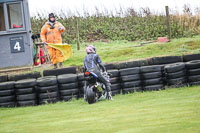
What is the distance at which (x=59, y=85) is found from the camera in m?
12.7

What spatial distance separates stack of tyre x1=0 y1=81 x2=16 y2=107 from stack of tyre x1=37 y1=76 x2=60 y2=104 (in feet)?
2.70

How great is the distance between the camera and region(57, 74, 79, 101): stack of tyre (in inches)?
498

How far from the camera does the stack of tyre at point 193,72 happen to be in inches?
487

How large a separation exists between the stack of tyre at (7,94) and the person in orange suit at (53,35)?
2.96 m

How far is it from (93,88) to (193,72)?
3.21 m

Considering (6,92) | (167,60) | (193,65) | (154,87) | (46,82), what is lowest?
(154,87)

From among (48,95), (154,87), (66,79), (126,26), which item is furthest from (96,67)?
(126,26)

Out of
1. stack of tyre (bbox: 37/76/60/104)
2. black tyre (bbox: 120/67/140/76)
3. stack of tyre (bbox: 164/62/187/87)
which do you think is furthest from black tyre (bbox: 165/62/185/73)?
stack of tyre (bbox: 37/76/60/104)

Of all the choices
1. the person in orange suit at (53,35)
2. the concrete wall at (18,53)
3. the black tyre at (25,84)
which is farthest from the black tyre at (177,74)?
the concrete wall at (18,53)

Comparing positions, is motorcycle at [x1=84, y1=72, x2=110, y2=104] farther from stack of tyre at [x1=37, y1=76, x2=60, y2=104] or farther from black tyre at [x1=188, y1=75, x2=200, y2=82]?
black tyre at [x1=188, y1=75, x2=200, y2=82]

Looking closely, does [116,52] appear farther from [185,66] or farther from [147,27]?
[147,27]

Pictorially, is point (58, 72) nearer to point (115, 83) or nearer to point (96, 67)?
point (115, 83)

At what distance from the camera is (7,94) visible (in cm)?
1259

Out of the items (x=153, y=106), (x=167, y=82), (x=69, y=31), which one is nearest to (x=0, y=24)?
(x=167, y=82)
